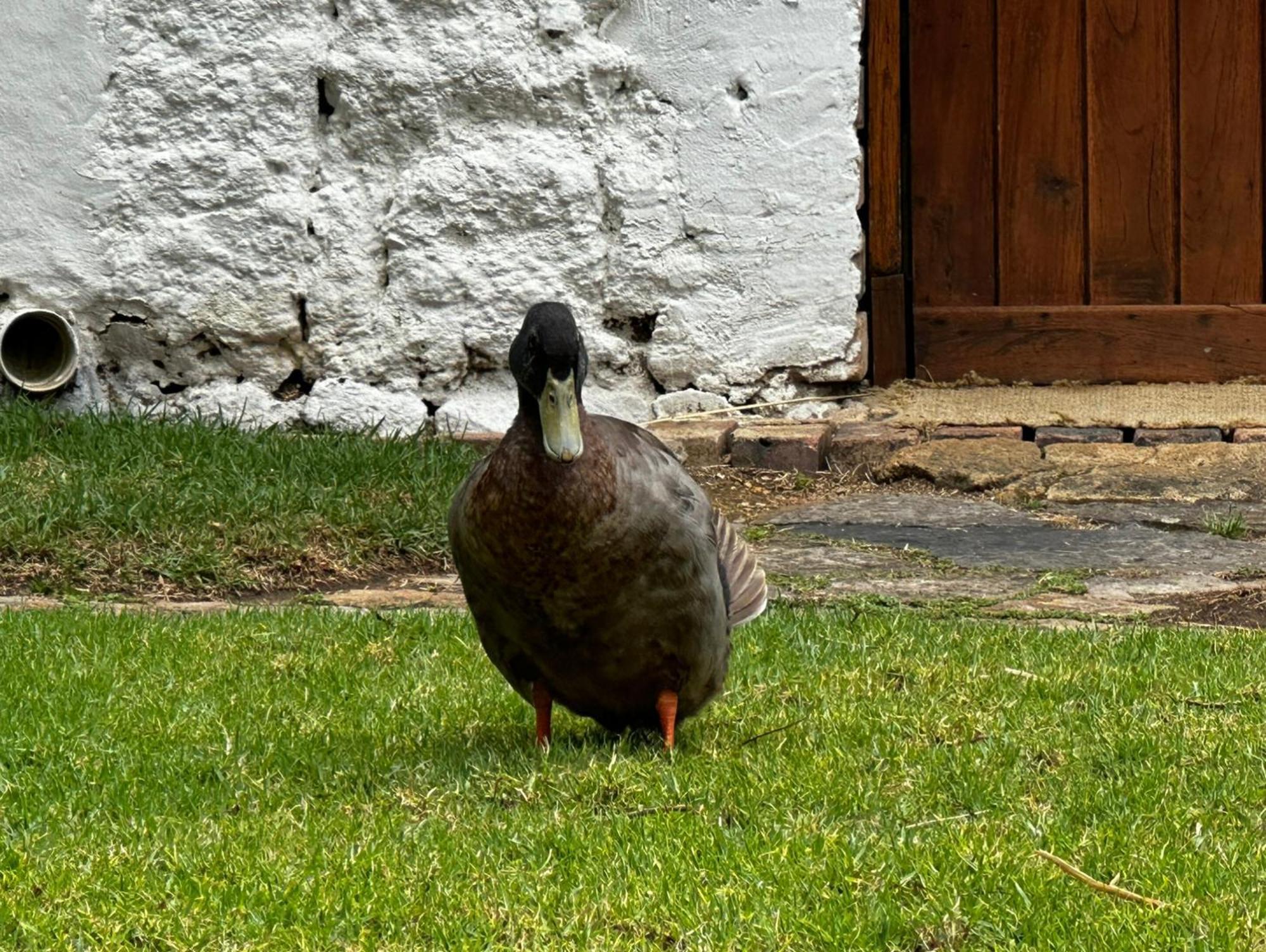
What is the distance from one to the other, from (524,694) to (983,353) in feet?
15.3

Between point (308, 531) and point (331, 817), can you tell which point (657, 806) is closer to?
point (331, 817)

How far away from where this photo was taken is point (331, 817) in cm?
343

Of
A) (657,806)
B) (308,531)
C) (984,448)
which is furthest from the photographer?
(984,448)

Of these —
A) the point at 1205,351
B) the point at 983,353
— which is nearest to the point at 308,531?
the point at 983,353

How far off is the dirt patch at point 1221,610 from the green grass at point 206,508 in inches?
96.8

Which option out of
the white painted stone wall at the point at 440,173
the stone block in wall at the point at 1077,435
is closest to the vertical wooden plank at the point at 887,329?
the white painted stone wall at the point at 440,173

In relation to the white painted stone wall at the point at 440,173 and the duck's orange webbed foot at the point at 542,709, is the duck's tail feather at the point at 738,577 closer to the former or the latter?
the duck's orange webbed foot at the point at 542,709

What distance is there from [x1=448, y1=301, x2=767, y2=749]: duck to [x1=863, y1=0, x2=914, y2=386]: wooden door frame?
4268 mm

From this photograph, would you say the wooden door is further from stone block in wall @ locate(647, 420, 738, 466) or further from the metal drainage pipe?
the metal drainage pipe

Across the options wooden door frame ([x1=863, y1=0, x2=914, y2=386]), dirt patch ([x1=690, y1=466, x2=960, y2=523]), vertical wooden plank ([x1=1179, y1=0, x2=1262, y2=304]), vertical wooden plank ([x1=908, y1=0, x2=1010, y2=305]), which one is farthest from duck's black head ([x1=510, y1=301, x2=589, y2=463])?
vertical wooden plank ([x1=1179, y1=0, x2=1262, y2=304])

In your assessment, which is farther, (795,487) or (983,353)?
(983,353)

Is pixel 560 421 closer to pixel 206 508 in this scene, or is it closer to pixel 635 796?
pixel 635 796

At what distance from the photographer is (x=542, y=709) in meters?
4.02

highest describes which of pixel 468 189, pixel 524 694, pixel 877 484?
pixel 468 189
